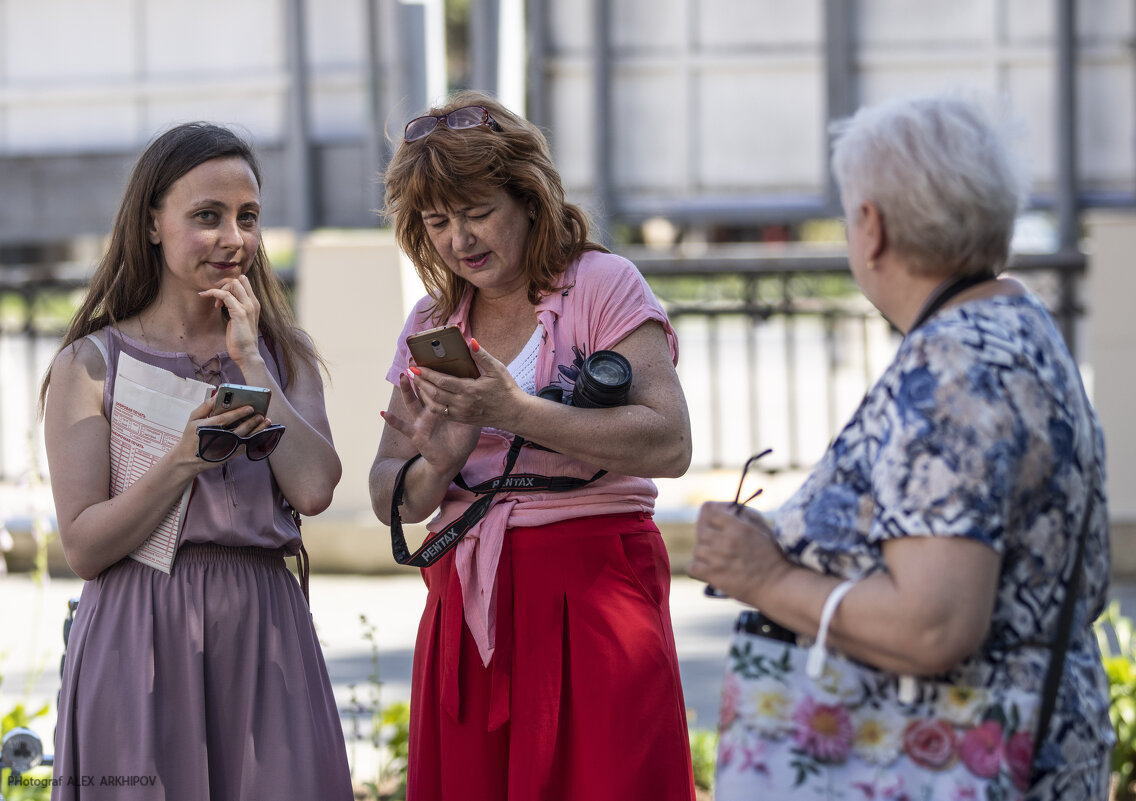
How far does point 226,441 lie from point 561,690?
862mm

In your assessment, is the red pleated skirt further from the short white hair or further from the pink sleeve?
the short white hair

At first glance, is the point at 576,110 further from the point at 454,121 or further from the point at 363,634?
the point at 454,121

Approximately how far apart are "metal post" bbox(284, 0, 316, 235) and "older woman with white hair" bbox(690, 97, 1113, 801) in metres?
5.48

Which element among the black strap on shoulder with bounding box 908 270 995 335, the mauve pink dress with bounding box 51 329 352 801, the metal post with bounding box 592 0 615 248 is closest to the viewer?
the black strap on shoulder with bounding box 908 270 995 335

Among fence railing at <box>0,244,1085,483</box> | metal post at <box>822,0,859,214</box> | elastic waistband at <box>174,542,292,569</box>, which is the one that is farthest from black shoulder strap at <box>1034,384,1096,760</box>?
metal post at <box>822,0,859,214</box>

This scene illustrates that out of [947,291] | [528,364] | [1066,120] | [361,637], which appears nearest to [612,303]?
[528,364]

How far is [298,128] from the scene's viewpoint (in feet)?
23.7

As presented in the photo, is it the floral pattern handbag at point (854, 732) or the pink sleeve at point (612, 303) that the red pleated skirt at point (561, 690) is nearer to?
the pink sleeve at point (612, 303)

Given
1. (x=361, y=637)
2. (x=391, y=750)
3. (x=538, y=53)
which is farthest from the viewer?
(x=538, y=53)

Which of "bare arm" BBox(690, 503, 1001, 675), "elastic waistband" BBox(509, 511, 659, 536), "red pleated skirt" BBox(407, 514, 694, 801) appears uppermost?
"bare arm" BBox(690, 503, 1001, 675)

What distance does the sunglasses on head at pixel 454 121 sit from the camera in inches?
111

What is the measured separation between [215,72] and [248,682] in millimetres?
5502

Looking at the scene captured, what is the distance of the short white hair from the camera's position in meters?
1.96

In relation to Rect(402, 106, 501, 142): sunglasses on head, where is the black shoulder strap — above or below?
below
